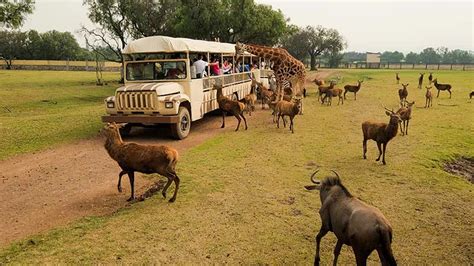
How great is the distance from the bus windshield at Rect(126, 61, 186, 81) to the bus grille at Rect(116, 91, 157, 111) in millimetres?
1481

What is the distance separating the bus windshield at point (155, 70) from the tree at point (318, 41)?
63645 millimetres

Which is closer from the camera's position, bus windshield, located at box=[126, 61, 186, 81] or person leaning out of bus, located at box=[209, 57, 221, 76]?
bus windshield, located at box=[126, 61, 186, 81]

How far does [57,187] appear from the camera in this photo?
7.97 m

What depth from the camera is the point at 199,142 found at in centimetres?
1214

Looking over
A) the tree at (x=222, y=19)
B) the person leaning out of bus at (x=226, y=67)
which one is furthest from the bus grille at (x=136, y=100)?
the tree at (x=222, y=19)

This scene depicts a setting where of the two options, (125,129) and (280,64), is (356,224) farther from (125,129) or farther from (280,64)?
(280,64)

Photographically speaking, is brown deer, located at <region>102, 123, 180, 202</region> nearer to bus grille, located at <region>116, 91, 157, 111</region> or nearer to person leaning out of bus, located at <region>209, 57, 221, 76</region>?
bus grille, located at <region>116, 91, 157, 111</region>

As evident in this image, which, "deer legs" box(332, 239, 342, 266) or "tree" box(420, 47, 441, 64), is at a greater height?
"tree" box(420, 47, 441, 64)

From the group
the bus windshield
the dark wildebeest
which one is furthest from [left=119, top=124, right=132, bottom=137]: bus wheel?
the dark wildebeest

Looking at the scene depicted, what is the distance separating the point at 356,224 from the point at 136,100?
8.92 metres

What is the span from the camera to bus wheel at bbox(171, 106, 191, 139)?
12086 millimetres

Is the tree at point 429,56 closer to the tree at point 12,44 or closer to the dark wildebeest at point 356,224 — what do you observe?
the tree at point 12,44

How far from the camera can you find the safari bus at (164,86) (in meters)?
11.8

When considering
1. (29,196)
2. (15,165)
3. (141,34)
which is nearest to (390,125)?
(29,196)
